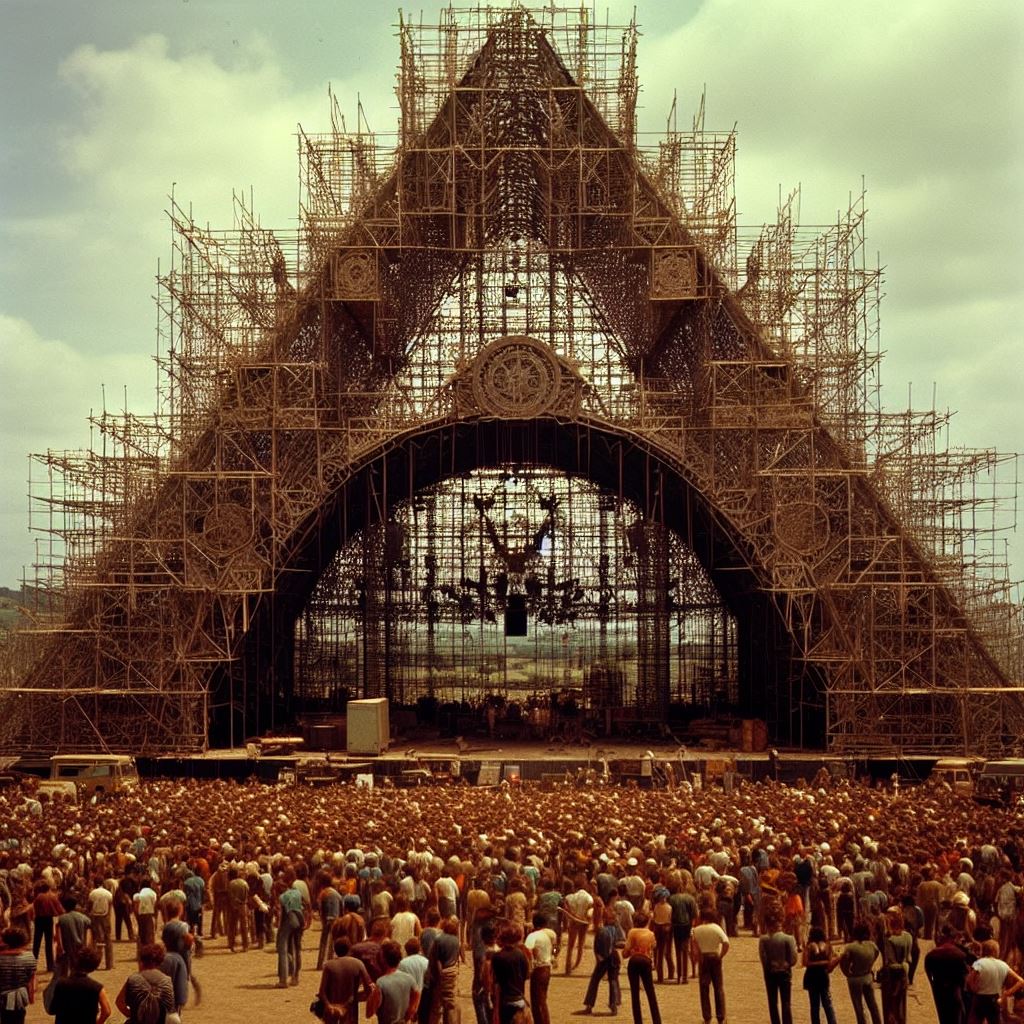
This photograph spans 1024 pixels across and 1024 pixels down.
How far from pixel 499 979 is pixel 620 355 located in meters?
50.4

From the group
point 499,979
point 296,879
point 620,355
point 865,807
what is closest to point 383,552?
point 620,355

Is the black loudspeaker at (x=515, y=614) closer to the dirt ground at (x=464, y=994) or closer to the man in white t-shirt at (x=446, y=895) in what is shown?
the dirt ground at (x=464, y=994)

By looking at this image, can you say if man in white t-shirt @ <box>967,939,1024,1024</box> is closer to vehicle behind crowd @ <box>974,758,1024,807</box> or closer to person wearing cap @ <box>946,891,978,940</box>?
person wearing cap @ <box>946,891,978,940</box>

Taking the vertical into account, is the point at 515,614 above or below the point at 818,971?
above

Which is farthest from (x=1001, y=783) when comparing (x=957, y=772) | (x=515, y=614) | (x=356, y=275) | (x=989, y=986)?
(x=515, y=614)

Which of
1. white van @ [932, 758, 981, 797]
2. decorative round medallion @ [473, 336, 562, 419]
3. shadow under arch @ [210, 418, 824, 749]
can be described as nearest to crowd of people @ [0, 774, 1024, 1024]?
white van @ [932, 758, 981, 797]

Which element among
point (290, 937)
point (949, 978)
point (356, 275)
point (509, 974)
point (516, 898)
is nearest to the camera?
point (509, 974)

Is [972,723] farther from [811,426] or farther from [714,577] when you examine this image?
[714,577]

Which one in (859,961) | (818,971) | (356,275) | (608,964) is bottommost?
(608,964)

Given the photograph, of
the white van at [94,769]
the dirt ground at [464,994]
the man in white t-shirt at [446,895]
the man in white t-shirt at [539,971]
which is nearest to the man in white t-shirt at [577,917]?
the dirt ground at [464,994]

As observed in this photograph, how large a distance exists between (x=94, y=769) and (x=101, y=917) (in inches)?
909

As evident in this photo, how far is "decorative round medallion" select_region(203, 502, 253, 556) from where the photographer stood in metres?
49.0

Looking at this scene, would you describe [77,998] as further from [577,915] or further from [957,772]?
[957,772]

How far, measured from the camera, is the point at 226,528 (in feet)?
162
